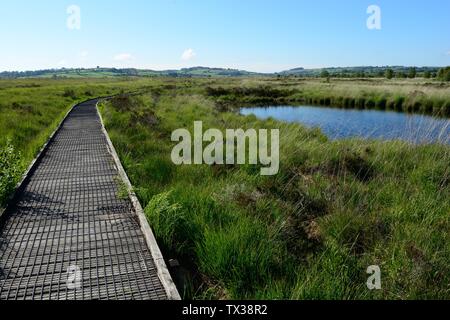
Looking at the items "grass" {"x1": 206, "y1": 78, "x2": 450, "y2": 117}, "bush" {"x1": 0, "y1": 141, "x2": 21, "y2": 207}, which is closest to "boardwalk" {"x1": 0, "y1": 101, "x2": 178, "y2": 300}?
"bush" {"x1": 0, "y1": 141, "x2": 21, "y2": 207}

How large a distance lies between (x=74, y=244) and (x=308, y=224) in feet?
10.3

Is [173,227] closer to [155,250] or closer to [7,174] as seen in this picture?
[155,250]

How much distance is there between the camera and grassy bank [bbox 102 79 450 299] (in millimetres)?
3479

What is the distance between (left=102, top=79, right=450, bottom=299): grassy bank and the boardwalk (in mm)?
391

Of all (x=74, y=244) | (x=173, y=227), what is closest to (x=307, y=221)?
(x=173, y=227)

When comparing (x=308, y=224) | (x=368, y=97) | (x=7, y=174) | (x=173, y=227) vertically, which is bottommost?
(x=308, y=224)

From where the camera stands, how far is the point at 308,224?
5086 millimetres

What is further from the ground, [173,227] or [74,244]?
[173,227]

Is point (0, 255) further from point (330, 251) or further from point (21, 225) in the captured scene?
point (330, 251)

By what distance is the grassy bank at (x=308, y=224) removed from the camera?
348cm

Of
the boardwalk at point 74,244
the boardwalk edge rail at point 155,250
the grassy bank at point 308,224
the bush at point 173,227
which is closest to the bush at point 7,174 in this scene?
the boardwalk at point 74,244

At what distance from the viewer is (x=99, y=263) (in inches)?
157

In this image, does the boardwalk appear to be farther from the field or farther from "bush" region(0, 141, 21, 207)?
the field

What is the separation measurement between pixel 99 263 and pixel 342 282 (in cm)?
260
